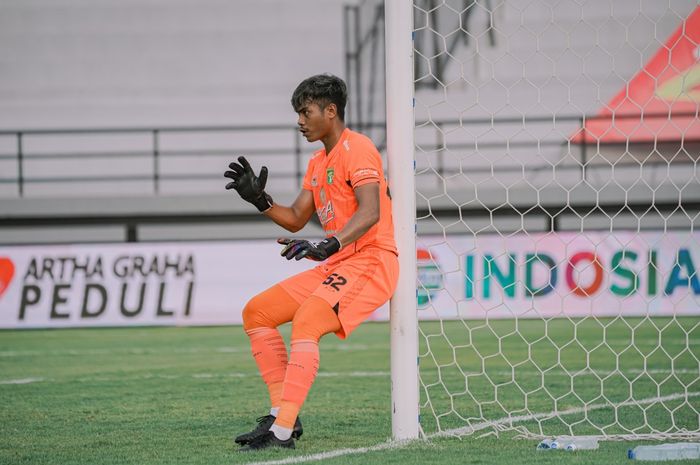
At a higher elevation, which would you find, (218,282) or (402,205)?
(402,205)

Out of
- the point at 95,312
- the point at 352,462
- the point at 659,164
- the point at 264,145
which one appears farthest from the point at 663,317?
the point at 352,462

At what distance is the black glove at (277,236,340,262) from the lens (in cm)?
437

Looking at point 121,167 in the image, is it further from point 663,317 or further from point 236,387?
point 236,387

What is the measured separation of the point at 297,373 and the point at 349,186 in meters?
0.90

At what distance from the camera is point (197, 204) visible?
1697 cm

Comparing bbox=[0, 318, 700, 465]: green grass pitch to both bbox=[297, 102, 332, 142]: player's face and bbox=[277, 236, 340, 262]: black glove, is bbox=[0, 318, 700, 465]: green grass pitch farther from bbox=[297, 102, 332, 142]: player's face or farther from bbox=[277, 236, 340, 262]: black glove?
bbox=[297, 102, 332, 142]: player's face

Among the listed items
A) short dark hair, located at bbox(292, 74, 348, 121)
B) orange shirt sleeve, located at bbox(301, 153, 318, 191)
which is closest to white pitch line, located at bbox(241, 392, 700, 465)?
orange shirt sleeve, located at bbox(301, 153, 318, 191)

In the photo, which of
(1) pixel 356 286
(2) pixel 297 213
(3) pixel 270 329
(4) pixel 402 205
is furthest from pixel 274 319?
(4) pixel 402 205

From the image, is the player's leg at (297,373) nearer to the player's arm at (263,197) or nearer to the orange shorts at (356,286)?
the orange shorts at (356,286)

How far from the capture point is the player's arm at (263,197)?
189 inches

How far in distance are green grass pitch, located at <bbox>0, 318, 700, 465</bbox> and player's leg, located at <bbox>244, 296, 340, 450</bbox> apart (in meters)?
0.09

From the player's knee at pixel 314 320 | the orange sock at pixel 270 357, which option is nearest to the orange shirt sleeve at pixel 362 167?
the player's knee at pixel 314 320

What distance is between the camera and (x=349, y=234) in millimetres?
4535

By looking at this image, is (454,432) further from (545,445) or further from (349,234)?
(349,234)
